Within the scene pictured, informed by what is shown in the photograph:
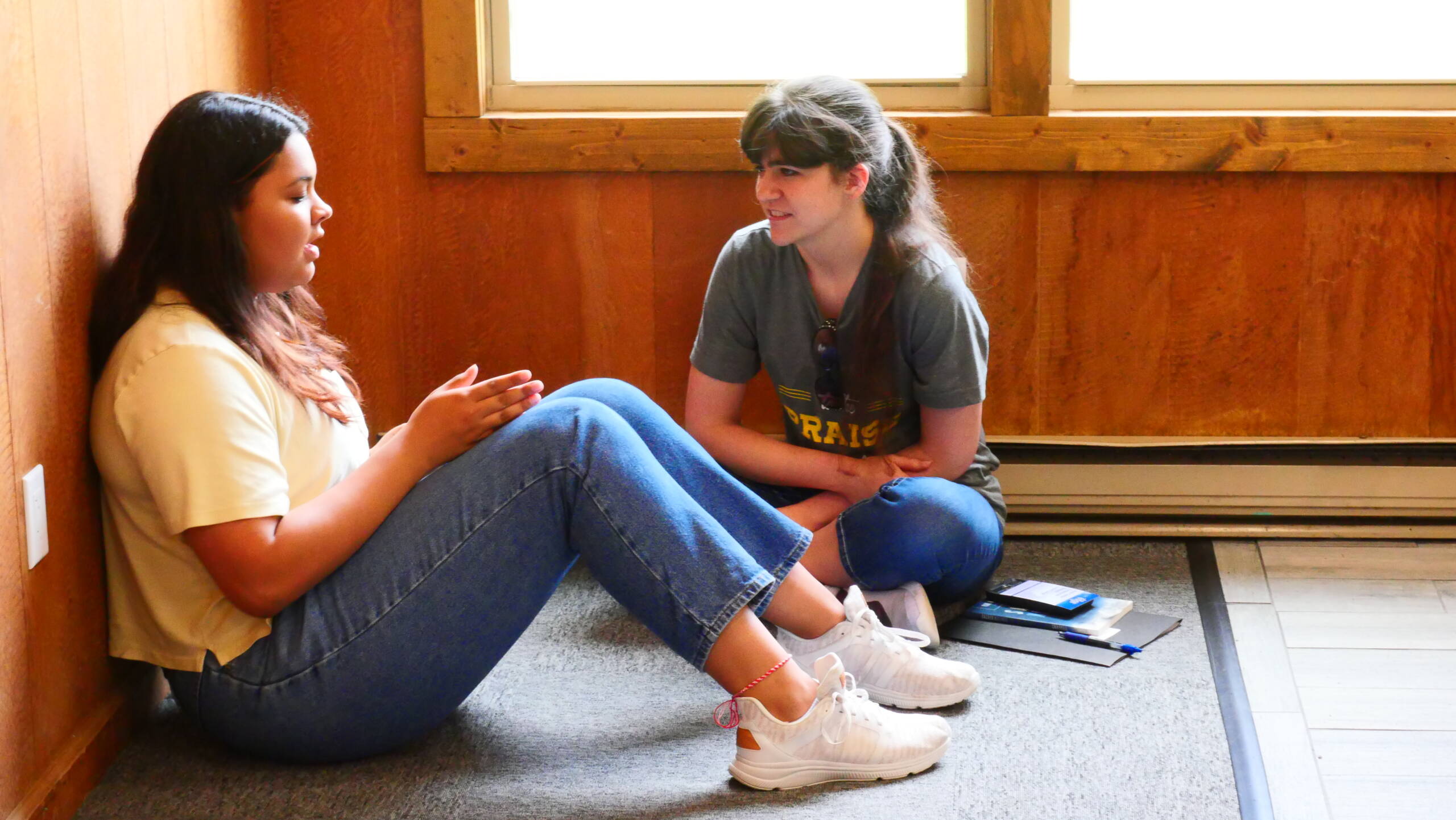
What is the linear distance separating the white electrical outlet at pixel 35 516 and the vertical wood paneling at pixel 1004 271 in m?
1.61

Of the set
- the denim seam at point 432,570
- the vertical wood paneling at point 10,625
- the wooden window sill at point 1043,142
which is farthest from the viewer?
the wooden window sill at point 1043,142

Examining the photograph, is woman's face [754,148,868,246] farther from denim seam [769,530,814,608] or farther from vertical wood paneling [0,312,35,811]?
vertical wood paneling [0,312,35,811]

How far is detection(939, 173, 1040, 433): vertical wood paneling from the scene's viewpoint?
8.03 ft

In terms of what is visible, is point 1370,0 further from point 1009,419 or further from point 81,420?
point 81,420

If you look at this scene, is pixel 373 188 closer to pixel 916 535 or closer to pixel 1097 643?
pixel 916 535

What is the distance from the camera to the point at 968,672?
1.77m

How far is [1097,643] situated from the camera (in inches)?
78.4

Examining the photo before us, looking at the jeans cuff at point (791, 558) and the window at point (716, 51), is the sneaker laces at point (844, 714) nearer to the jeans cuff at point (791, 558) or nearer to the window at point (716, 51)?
the jeans cuff at point (791, 558)

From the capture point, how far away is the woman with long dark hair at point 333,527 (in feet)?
4.66

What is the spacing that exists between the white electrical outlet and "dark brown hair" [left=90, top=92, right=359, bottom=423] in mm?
186

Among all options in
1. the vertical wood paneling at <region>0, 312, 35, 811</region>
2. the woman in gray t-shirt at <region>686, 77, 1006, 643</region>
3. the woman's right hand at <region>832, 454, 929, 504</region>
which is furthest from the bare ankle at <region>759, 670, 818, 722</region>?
the vertical wood paneling at <region>0, 312, 35, 811</region>

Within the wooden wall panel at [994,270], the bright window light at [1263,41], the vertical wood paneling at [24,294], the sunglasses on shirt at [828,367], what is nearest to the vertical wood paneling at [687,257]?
the wooden wall panel at [994,270]

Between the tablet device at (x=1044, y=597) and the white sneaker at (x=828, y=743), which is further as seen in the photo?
the tablet device at (x=1044, y=597)

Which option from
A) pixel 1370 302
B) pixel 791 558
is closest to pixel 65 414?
pixel 791 558
